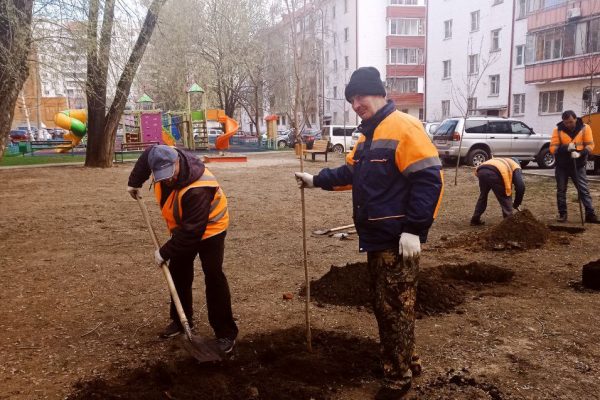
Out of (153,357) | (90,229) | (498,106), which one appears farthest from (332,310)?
(498,106)

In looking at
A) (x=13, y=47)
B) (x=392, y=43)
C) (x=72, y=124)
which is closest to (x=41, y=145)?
(x=72, y=124)

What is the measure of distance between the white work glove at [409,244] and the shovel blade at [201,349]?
4.73 ft

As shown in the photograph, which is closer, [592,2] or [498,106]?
[592,2]

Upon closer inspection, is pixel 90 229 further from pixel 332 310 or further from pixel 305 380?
pixel 305 380

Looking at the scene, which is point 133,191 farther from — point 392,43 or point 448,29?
point 392,43

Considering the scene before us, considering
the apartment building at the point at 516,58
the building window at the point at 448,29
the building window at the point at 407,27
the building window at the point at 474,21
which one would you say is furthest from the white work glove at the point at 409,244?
the building window at the point at 407,27

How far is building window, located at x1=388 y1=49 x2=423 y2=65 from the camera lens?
44.6 metres

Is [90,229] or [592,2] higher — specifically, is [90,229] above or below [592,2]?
below

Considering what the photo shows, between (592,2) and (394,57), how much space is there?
2161 cm

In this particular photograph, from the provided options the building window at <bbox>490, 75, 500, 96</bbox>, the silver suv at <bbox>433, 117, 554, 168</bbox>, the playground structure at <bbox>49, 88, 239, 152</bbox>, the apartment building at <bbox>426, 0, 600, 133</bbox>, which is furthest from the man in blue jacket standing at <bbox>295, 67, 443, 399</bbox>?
the building window at <bbox>490, 75, 500, 96</bbox>

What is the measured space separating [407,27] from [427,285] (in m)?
44.0

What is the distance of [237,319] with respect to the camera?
4.17 meters

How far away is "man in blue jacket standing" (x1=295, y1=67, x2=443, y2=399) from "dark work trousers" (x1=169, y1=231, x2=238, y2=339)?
1035mm

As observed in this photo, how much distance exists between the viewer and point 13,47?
752cm
